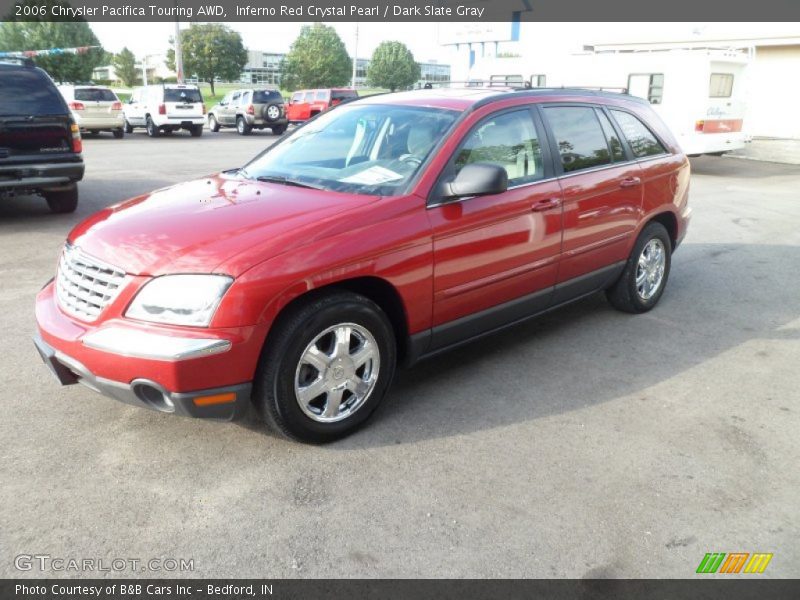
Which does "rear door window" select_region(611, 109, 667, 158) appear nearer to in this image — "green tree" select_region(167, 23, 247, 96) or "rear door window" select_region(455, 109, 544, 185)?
"rear door window" select_region(455, 109, 544, 185)

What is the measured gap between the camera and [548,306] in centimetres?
476

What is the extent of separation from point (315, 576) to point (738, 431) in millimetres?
2465

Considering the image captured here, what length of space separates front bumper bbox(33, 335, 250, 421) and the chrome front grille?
0.26m

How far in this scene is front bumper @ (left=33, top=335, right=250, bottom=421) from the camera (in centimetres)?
307

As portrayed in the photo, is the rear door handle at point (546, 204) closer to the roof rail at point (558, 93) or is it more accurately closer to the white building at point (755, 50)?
the roof rail at point (558, 93)

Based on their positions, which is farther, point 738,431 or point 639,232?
point 639,232

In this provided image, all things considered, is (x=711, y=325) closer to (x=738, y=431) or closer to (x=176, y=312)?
(x=738, y=431)

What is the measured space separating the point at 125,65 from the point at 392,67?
33.4 meters

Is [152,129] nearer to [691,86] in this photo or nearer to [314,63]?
[691,86]

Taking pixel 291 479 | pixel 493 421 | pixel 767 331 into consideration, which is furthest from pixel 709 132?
pixel 291 479

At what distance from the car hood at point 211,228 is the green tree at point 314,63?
238 ft

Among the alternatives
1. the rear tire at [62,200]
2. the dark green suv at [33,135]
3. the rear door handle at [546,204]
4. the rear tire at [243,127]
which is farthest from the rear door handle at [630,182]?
the rear tire at [243,127]

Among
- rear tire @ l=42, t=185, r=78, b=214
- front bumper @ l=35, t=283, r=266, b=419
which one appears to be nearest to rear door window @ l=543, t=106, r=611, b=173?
front bumper @ l=35, t=283, r=266, b=419
